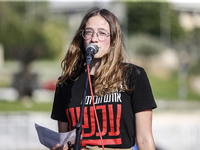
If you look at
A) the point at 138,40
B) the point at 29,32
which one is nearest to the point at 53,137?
the point at 138,40

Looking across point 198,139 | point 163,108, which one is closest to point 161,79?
point 163,108

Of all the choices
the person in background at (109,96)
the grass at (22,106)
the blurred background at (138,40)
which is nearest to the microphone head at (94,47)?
the person in background at (109,96)

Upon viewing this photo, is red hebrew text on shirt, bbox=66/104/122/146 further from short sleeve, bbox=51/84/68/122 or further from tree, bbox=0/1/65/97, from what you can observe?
tree, bbox=0/1/65/97

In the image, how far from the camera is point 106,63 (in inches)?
95.3

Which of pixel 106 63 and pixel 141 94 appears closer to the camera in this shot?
pixel 141 94

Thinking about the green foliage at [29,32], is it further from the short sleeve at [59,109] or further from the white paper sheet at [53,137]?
the white paper sheet at [53,137]

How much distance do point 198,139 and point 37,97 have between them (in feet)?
49.1

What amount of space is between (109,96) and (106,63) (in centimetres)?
26

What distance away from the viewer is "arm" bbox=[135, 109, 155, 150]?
2221 millimetres

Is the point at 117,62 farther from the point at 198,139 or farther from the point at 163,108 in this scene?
the point at 163,108

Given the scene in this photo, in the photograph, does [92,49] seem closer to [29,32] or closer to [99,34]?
[99,34]

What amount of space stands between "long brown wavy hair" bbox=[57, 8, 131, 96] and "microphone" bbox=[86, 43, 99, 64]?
0.19m

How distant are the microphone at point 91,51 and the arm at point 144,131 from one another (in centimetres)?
50

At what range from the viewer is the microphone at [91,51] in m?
2.13
